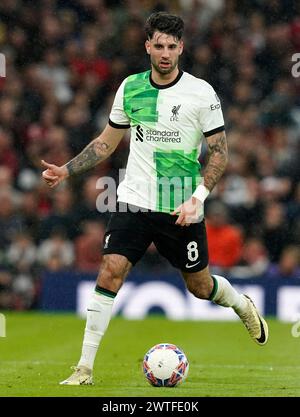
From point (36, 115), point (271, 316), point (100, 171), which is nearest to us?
point (271, 316)

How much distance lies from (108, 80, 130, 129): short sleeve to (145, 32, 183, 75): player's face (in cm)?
39

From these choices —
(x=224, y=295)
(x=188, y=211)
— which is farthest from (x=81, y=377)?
(x=224, y=295)

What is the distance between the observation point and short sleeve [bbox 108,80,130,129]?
371 inches

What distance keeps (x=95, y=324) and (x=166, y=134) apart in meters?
1.57

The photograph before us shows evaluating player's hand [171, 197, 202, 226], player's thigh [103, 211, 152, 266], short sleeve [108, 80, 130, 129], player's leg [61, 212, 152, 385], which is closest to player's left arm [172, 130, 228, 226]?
player's hand [171, 197, 202, 226]

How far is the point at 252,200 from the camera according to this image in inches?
672

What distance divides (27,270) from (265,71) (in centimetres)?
535

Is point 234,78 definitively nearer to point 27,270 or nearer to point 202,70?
point 202,70

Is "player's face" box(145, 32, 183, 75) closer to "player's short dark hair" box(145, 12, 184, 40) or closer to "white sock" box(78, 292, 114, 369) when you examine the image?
"player's short dark hair" box(145, 12, 184, 40)

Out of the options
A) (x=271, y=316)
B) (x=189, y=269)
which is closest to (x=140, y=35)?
(x=271, y=316)

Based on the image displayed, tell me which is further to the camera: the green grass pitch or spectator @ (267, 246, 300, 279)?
spectator @ (267, 246, 300, 279)

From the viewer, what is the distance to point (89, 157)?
31.4 feet

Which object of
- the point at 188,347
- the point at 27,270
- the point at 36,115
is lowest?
the point at 188,347

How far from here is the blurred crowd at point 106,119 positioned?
16891 millimetres
